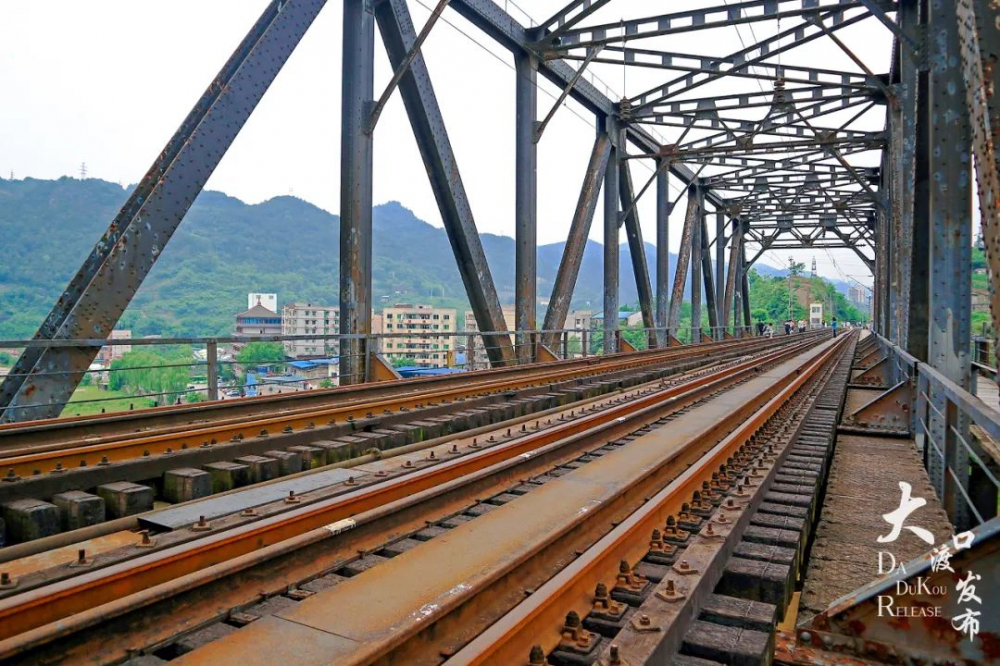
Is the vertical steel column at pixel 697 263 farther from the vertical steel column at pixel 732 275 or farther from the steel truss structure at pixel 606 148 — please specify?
the vertical steel column at pixel 732 275

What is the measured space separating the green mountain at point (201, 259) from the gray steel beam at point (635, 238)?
27.3 meters

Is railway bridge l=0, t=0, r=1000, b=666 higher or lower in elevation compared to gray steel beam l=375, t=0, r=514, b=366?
lower

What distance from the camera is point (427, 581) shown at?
9.53 ft

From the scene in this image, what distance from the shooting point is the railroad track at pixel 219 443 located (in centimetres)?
376

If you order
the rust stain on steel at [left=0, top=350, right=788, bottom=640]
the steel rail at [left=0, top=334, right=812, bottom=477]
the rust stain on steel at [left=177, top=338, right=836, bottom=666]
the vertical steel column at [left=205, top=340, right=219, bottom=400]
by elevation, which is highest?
the vertical steel column at [left=205, top=340, right=219, bottom=400]

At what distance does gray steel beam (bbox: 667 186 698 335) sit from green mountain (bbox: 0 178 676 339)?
94.0ft

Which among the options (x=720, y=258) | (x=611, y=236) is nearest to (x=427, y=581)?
(x=611, y=236)

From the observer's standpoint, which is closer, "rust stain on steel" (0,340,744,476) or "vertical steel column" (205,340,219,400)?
"rust stain on steel" (0,340,744,476)

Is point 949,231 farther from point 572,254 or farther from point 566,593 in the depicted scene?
point 572,254

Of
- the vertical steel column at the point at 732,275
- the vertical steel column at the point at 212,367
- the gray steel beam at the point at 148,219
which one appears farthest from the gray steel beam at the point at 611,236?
the vertical steel column at the point at 732,275

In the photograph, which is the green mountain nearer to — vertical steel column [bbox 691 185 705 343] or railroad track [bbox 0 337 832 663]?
vertical steel column [bbox 691 185 705 343]

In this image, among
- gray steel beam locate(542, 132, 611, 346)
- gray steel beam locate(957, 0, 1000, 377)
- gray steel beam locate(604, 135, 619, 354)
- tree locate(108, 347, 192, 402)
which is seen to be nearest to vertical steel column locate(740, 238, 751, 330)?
gray steel beam locate(604, 135, 619, 354)

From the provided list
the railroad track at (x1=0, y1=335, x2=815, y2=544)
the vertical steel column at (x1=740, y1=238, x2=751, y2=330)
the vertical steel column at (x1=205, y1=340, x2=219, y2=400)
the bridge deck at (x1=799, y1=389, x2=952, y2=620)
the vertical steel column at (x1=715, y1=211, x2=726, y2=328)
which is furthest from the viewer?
the vertical steel column at (x1=740, y1=238, x2=751, y2=330)

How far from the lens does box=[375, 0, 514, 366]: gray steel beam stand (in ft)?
38.6
